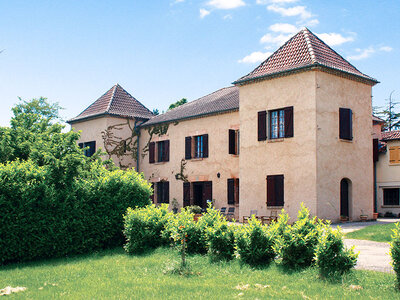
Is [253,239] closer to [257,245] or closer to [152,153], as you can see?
[257,245]

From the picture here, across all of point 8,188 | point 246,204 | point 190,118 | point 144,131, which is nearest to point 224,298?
point 8,188

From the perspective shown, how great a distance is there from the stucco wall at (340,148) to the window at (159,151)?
12.5m

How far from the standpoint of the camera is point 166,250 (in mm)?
13961

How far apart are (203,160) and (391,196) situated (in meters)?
13.4

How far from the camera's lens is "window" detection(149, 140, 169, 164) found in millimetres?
32312

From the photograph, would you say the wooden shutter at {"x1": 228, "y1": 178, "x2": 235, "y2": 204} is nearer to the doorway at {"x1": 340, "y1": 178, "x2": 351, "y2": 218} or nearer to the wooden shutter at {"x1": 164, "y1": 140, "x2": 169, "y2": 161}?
the wooden shutter at {"x1": 164, "y1": 140, "x2": 169, "y2": 161}

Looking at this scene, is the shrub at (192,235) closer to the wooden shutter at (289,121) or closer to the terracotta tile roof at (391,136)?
the wooden shutter at (289,121)

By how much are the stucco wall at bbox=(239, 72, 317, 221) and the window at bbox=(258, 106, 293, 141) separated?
0.78 ft

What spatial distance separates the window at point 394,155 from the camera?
107 feet

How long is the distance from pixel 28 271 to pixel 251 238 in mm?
5721

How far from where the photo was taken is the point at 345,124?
77.5 feet

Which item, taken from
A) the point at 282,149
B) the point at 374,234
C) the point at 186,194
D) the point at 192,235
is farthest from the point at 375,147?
the point at 192,235

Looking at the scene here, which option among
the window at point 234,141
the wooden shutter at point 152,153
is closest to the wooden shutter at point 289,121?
the window at point 234,141

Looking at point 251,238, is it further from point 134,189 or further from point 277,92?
point 277,92
